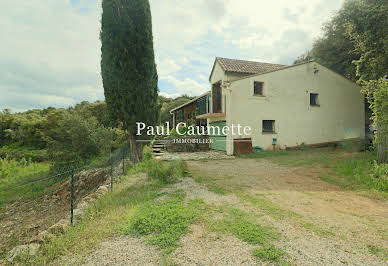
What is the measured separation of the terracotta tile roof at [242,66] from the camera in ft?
43.1

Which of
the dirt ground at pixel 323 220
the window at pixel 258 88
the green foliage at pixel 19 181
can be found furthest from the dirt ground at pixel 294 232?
the window at pixel 258 88

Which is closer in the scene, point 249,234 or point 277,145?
point 249,234

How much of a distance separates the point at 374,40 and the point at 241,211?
10599mm

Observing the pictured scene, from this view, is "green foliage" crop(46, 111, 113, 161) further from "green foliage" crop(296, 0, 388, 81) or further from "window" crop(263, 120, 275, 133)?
"green foliage" crop(296, 0, 388, 81)

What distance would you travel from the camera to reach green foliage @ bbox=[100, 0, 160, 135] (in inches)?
340

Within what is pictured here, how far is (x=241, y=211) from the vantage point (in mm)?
3846

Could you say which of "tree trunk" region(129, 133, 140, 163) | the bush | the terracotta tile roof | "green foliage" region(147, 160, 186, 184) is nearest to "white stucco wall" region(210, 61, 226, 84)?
the terracotta tile roof

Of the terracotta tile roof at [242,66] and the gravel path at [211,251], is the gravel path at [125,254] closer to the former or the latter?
the gravel path at [211,251]

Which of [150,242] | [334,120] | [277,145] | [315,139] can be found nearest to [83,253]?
[150,242]

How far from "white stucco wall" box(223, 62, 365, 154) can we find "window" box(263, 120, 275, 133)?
26 centimetres

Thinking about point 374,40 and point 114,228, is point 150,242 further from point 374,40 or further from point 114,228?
point 374,40

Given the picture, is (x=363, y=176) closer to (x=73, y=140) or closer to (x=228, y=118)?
(x=228, y=118)

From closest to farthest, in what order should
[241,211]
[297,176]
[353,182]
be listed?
[241,211], [353,182], [297,176]

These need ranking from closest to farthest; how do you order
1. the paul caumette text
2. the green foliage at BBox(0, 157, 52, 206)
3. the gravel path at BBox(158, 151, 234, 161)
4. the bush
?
the bush → the green foliage at BBox(0, 157, 52, 206) → the paul caumette text → the gravel path at BBox(158, 151, 234, 161)
